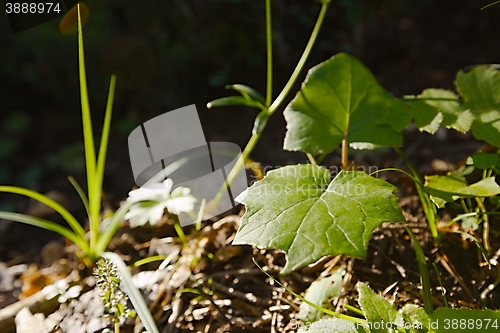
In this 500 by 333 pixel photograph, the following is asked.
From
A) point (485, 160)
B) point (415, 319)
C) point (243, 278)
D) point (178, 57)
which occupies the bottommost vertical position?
point (243, 278)

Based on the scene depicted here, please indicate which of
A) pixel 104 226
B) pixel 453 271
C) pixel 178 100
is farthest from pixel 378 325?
pixel 178 100

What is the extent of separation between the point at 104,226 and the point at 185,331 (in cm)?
48

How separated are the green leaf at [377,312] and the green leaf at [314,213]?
10 cm

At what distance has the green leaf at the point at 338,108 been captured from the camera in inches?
32.1

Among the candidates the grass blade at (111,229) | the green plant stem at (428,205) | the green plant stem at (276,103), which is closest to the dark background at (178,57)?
the green plant stem at (276,103)

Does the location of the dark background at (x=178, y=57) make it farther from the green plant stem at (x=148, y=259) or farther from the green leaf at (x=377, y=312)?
the green leaf at (x=377, y=312)

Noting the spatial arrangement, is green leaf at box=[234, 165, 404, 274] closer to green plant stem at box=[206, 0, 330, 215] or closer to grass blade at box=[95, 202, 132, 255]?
green plant stem at box=[206, 0, 330, 215]

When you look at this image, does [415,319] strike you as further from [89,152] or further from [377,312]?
[89,152]

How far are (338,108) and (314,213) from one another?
1.13ft

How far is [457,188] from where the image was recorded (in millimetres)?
715

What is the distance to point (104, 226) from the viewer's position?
1146 millimetres

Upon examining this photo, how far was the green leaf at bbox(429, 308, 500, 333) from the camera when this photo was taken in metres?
0.51

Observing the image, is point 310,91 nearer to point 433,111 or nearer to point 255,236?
point 433,111

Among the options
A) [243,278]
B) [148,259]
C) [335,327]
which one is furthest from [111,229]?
[335,327]
